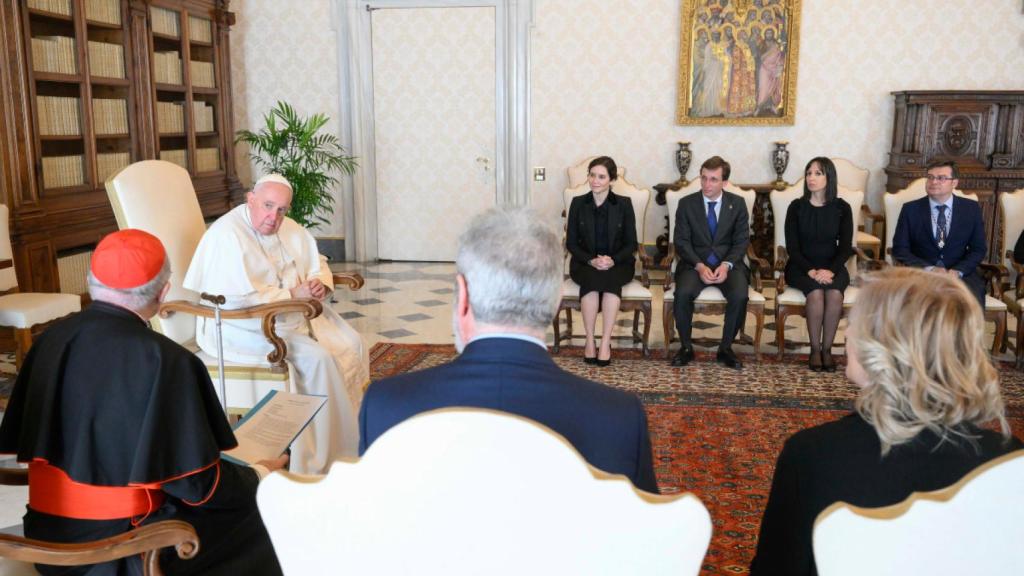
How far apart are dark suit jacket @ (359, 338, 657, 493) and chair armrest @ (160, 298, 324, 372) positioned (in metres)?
2.07

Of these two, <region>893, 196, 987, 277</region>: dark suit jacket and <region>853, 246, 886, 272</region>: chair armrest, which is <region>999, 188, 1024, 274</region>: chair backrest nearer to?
<region>893, 196, 987, 277</region>: dark suit jacket

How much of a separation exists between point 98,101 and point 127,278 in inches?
200

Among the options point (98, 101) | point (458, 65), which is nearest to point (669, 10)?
point (458, 65)

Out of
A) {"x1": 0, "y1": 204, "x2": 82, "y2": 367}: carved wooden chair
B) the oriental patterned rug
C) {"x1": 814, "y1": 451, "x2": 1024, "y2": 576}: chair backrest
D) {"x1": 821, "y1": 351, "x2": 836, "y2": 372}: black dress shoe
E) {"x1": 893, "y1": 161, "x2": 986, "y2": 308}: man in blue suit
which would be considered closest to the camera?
{"x1": 814, "y1": 451, "x2": 1024, "y2": 576}: chair backrest

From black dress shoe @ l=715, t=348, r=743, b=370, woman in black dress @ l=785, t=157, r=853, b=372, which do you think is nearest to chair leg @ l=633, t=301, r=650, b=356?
black dress shoe @ l=715, t=348, r=743, b=370

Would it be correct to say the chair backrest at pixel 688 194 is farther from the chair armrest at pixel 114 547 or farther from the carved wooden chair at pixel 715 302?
the chair armrest at pixel 114 547

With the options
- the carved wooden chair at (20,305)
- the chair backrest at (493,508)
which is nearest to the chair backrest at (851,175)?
the carved wooden chair at (20,305)

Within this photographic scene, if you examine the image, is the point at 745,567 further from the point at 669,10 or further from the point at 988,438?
the point at 669,10

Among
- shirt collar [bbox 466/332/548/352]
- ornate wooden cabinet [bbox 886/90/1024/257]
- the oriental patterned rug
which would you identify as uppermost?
ornate wooden cabinet [bbox 886/90/1024/257]

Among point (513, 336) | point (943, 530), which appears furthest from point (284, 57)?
point (943, 530)

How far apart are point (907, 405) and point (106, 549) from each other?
5.36 feet

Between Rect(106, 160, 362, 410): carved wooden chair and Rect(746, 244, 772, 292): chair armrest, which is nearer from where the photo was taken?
Rect(106, 160, 362, 410): carved wooden chair

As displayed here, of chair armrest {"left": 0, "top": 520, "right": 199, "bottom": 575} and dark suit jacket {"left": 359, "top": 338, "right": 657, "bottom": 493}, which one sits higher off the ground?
dark suit jacket {"left": 359, "top": 338, "right": 657, "bottom": 493}

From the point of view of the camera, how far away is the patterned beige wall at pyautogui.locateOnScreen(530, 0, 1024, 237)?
8.18 meters
